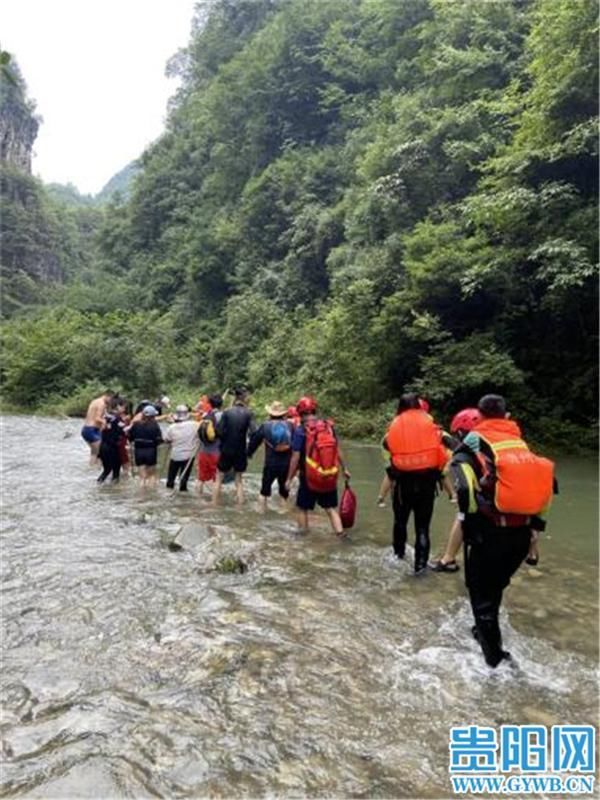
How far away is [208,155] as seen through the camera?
1998 inches

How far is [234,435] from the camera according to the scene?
9984 mm

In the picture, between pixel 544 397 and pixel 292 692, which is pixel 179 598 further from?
pixel 544 397

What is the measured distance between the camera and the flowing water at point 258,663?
3355mm

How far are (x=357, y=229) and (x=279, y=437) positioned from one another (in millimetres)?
19519

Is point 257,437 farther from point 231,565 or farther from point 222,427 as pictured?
point 231,565

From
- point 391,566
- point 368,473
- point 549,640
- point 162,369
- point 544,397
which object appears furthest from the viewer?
point 162,369

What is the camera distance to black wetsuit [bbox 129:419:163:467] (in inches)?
449

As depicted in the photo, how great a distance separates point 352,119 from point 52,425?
80.8 ft

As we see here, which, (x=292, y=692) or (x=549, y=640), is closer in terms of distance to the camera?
(x=292, y=692)

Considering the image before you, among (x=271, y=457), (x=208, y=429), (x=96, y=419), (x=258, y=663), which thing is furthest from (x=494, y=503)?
(x=96, y=419)

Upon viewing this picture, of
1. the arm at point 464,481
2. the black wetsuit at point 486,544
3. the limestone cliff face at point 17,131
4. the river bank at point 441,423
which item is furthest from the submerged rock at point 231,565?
the limestone cliff face at point 17,131

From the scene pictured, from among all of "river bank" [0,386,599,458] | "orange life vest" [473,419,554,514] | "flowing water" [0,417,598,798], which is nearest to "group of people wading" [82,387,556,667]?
"orange life vest" [473,419,554,514]

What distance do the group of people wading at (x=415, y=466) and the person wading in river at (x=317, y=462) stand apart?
0.01 meters

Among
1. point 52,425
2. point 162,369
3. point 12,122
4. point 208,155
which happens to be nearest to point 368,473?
point 52,425
